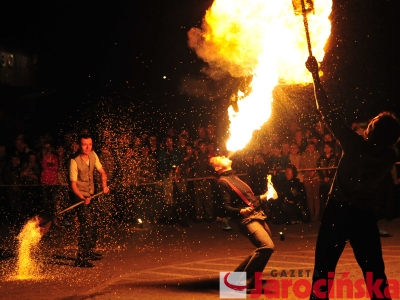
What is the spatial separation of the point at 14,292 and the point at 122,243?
4228mm

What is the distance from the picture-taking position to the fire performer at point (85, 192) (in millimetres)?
9856

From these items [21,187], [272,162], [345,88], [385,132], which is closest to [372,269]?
[385,132]

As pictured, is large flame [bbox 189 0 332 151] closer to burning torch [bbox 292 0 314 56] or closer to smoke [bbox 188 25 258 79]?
smoke [bbox 188 25 258 79]

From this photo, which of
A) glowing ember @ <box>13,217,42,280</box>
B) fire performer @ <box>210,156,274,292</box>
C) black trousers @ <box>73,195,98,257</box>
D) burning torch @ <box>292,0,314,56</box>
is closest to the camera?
burning torch @ <box>292,0,314,56</box>

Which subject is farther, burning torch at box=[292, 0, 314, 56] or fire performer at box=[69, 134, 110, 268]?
fire performer at box=[69, 134, 110, 268]

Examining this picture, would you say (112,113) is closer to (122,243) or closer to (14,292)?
(122,243)

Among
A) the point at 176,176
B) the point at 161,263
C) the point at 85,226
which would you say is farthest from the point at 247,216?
the point at 176,176

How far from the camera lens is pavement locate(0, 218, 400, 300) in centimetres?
766

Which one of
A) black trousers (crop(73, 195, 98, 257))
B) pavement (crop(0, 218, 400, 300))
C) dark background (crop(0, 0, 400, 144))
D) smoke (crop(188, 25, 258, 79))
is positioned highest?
dark background (crop(0, 0, 400, 144))

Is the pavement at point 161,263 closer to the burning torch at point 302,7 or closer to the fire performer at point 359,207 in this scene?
the fire performer at point 359,207

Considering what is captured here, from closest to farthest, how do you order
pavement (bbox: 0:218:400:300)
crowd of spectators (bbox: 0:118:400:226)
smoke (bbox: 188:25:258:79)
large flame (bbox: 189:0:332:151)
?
pavement (bbox: 0:218:400:300), large flame (bbox: 189:0:332:151), smoke (bbox: 188:25:258:79), crowd of spectators (bbox: 0:118:400:226)

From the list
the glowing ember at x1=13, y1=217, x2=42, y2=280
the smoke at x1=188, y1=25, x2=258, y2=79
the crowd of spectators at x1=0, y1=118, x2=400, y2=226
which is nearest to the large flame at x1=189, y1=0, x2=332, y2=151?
the smoke at x1=188, y1=25, x2=258, y2=79

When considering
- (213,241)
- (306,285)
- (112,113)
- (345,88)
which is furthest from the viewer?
(112,113)

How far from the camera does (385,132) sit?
5.39 metres
